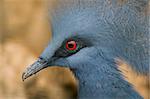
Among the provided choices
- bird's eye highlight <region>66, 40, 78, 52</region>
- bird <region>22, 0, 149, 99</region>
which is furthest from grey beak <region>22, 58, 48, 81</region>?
bird's eye highlight <region>66, 40, 78, 52</region>

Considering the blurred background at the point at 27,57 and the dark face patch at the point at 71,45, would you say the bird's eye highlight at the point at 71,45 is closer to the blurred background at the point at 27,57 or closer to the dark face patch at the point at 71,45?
the dark face patch at the point at 71,45

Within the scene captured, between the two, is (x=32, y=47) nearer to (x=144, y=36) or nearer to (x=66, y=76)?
(x=66, y=76)

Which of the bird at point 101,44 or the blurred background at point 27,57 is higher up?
the bird at point 101,44

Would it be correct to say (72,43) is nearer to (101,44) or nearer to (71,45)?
(71,45)

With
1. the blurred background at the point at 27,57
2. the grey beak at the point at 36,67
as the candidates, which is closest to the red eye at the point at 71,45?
the grey beak at the point at 36,67

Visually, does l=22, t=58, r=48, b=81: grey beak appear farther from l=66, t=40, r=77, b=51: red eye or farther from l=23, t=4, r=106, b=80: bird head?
l=66, t=40, r=77, b=51: red eye
